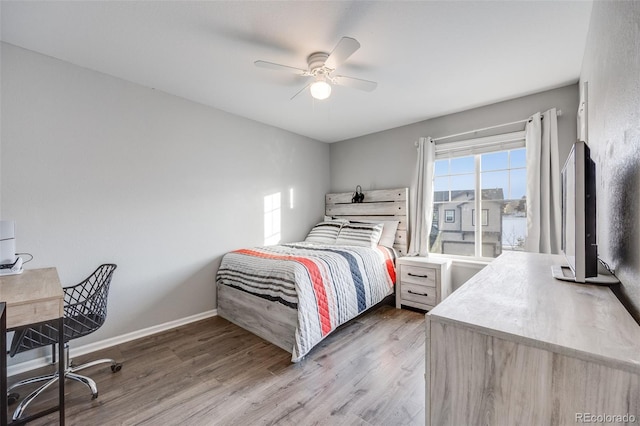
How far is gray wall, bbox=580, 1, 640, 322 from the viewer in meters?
0.88

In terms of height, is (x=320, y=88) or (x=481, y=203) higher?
(x=320, y=88)

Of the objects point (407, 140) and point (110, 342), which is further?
point (407, 140)

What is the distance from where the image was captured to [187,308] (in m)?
2.95

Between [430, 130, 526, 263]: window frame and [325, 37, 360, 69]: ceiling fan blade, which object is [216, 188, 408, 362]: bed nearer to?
[430, 130, 526, 263]: window frame

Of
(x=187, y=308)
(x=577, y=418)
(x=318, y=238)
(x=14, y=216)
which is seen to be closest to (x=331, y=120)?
(x=318, y=238)

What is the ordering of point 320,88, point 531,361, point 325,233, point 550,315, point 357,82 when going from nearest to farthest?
point 531,361
point 550,315
point 320,88
point 357,82
point 325,233

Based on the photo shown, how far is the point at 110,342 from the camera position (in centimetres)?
242

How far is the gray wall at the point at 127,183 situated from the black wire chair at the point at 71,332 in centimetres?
24

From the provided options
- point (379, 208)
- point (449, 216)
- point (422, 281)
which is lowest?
point (422, 281)

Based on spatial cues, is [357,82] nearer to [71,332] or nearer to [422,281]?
[422,281]

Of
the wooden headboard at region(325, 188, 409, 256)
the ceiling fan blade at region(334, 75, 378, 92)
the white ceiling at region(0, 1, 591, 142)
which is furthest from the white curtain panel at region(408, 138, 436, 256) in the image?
the ceiling fan blade at region(334, 75, 378, 92)

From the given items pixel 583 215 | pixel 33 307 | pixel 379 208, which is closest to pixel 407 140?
pixel 379 208

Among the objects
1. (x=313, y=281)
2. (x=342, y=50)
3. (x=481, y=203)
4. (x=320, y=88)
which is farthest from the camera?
(x=481, y=203)

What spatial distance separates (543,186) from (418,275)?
5.15ft
